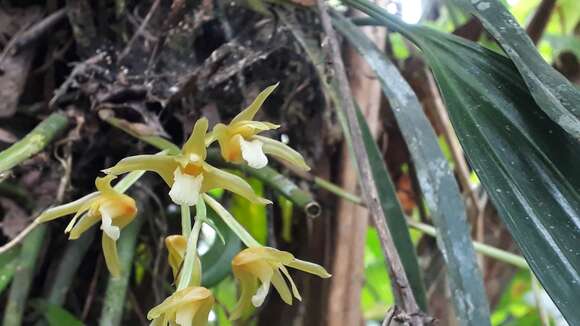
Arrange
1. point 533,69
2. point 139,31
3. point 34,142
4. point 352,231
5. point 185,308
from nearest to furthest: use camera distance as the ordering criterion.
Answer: point 185,308, point 533,69, point 34,142, point 139,31, point 352,231

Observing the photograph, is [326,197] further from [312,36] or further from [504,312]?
[504,312]

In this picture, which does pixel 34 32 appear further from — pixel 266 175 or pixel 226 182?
pixel 226 182

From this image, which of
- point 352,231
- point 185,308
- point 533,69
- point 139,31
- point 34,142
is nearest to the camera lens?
point 185,308

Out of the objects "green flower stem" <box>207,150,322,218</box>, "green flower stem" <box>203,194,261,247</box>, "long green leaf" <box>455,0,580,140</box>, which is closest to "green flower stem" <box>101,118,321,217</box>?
"green flower stem" <box>207,150,322,218</box>

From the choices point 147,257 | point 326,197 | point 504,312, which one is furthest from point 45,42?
point 504,312

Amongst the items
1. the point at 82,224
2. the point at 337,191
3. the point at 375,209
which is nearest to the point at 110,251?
the point at 82,224

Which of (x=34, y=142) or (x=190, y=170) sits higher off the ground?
(x=190, y=170)

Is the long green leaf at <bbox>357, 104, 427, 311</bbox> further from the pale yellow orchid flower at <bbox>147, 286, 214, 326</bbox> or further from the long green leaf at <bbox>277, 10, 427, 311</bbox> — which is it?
the pale yellow orchid flower at <bbox>147, 286, 214, 326</bbox>

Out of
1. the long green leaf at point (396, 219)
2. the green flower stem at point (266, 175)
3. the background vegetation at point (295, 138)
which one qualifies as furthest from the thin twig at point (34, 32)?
the long green leaf at point (396, 219)
